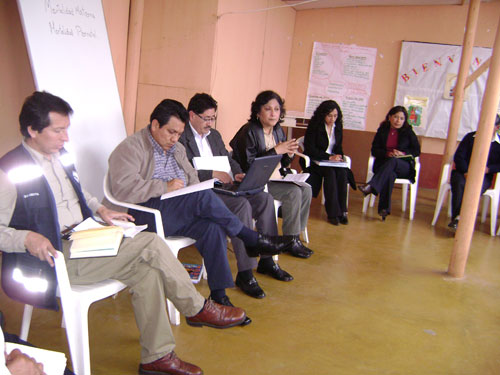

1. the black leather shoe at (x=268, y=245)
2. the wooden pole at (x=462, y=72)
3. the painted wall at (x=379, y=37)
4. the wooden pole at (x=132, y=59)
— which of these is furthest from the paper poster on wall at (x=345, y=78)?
the black leather shoe at (x=268, y=245)

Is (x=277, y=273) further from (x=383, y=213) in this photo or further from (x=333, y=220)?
(x=383, y=213)

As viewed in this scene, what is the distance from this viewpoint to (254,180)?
9.74ft

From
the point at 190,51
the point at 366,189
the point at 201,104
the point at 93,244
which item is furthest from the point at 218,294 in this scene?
the point at 366,189

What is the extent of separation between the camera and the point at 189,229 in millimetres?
2541

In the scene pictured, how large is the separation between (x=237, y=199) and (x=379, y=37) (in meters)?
4.58

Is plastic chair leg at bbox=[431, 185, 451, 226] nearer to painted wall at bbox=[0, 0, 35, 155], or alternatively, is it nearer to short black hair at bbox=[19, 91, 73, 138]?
painted wall at bbox=[0, 0, 35, 155]

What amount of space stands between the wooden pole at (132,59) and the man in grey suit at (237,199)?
4.56 feet

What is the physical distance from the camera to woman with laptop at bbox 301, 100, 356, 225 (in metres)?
4.67

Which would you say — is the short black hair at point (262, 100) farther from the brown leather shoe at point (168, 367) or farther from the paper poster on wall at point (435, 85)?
the paper poster on wall at point (435, 85)

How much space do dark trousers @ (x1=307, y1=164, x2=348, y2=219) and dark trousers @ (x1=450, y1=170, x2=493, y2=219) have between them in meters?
1.13

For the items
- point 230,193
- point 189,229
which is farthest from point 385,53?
point 189,229

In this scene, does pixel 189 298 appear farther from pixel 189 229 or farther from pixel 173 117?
pixel 173 117

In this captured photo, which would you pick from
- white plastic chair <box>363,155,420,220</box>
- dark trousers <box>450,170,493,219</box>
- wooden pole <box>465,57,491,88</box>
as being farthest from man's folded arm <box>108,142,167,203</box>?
wooden pole <box>465,57,491,88</box>

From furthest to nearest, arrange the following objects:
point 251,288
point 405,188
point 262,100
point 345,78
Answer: point 345,78 < point 405,188 < point 262,100 < point 251,288
